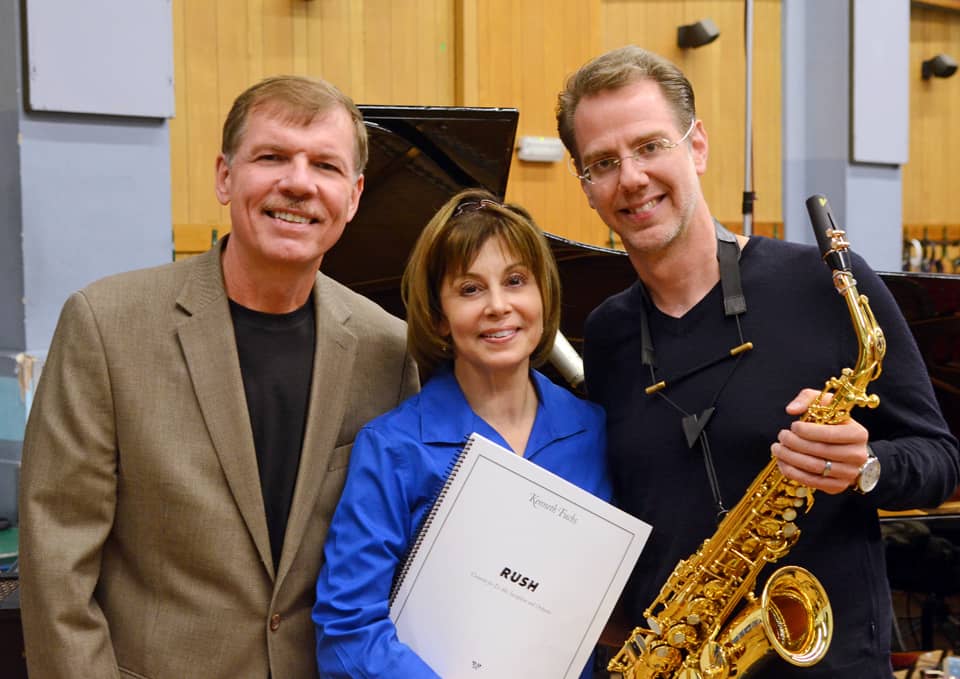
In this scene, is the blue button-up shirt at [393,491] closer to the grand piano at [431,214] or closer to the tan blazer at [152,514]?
the tan blazer at [152,514]

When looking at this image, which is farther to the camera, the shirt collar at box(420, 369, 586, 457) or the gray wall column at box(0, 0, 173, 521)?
the gray wall column at box(0, 0, 173, 521)

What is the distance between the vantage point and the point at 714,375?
199cm

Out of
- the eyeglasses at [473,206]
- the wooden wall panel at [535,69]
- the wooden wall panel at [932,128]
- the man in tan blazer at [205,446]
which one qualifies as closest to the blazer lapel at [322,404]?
the man in tan blazer at [205,446]

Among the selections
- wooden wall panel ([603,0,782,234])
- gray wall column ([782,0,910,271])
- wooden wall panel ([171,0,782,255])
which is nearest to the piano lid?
wooden wall panel ([171,0,782,255])

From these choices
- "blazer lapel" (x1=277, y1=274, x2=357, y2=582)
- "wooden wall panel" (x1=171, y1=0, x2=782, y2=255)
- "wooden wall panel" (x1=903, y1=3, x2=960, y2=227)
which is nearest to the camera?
"blazer lapel" (x1=277, y1=274, x2=357, y2=582)

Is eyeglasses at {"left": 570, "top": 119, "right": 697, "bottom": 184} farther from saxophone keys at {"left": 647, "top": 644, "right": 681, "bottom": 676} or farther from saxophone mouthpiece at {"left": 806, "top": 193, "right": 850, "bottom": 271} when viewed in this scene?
saxophone keys at {"left": 647, "top": 644, "right": 681, "bottom": 676}

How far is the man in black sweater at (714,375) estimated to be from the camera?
1.89 m

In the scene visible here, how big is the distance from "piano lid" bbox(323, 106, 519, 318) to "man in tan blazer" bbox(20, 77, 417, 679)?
68 centimetres

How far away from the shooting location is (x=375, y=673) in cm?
173

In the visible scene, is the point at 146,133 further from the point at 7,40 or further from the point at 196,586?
the point at 196,586

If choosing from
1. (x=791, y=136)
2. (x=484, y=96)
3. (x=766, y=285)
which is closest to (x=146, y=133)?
(x=484, y=96)

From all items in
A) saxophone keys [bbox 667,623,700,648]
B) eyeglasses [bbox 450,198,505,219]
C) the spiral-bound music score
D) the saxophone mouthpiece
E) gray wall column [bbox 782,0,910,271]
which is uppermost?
gray wall column [bbox 782,0,910,271]

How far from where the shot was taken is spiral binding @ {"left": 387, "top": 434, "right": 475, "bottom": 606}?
1853 mm

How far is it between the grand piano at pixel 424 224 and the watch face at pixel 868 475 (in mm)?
1380
